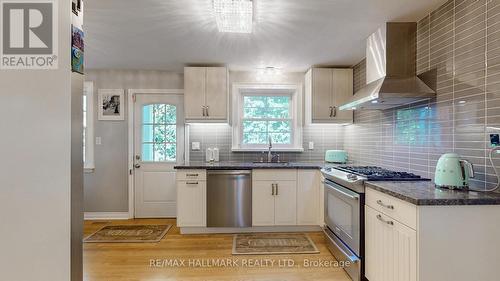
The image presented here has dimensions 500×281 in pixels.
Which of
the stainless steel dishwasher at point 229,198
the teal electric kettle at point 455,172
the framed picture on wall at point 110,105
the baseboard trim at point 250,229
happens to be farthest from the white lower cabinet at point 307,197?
the framed picture on wall at point 110,105

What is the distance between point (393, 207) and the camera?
1821 millimetres

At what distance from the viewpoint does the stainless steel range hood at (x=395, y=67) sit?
2.36 meters

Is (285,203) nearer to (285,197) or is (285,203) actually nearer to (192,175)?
(285,197)

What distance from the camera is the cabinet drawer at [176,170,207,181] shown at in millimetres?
3484

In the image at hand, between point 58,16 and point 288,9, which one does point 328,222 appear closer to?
point 288,9

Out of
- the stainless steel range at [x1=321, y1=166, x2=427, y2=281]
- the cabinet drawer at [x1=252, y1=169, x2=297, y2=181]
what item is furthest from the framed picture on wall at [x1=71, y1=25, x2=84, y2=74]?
the cabinet drawer at [x1=252, y1=169, x2=297, y2=181]

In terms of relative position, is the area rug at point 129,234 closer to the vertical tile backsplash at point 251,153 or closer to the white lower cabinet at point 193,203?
the white lower cabinet at point 193,203

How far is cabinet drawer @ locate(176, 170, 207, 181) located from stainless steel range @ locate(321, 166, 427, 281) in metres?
1.54

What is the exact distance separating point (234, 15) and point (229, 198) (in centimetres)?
217

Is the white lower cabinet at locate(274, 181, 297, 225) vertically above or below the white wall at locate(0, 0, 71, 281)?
below

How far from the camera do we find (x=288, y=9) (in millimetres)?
2234

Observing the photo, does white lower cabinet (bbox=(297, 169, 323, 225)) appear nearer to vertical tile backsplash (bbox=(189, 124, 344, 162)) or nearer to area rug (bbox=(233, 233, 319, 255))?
area rug (bbox=(233, 233, 319, 255))

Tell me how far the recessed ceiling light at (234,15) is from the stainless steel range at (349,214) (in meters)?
1.65

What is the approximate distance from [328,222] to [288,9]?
2204 mm
